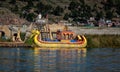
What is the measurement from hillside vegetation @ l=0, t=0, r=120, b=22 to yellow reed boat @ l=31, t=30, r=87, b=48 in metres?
46.1

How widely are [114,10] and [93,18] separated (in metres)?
11.5

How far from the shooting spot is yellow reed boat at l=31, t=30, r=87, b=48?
300ft

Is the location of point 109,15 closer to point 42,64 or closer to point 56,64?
point 56,64

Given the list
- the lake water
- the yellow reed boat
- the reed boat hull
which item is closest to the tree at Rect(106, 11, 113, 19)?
the yellow reed boat

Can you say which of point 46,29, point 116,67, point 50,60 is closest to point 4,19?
point 46,29

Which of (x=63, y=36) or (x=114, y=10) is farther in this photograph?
(x=114, y=10)

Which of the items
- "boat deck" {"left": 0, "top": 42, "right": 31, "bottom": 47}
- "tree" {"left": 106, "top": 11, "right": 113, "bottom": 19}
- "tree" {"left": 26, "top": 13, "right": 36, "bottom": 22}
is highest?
"boat deck" {"left": 0, "top": 42, "right": 31, "bottom": 47}

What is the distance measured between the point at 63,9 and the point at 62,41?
222 feet

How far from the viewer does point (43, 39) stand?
314 ft

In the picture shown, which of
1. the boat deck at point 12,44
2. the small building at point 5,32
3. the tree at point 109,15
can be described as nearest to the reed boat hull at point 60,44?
the boat deck at point 12,44

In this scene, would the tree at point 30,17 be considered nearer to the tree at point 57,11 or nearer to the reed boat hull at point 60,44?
the tree at point 57,11

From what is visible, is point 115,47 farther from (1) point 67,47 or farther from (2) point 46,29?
(2) point 46,29

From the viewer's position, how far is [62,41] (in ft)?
305

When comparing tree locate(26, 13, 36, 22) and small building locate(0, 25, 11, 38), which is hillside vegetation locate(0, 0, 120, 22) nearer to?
tree locate(26, 13, 36, 22)
